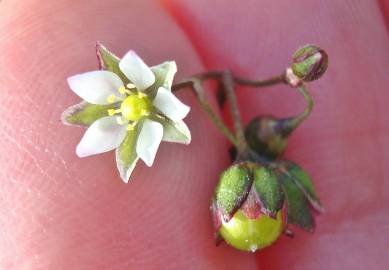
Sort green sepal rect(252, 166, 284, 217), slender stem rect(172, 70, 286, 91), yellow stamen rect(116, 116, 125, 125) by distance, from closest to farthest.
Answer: green sepal rect(252, 166, 284, 217)
yellow stamen rect(116, 116, 125, 125)
slender stem rect(172, 70, 286, 91)

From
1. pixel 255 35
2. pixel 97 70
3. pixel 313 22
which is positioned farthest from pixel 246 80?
pixel 97 70

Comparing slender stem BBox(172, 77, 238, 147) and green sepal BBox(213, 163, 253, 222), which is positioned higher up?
slender stem BBox(172, 77, 238, 147)

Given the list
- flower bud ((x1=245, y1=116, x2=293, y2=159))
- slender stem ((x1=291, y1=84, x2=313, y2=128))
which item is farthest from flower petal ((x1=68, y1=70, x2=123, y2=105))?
slender stem ((x1=291, y1=84, x2=313, y2=128))

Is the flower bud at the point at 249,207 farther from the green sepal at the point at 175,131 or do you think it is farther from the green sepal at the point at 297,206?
the green sepal at the point at 175,131

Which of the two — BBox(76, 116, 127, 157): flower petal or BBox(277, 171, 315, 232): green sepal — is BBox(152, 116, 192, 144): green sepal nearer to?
BBox(76, 116, 127, 157): flower petal

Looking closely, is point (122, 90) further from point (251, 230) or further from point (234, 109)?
point (251, 230)

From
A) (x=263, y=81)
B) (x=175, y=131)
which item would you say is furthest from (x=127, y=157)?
(x=263, y=81)
